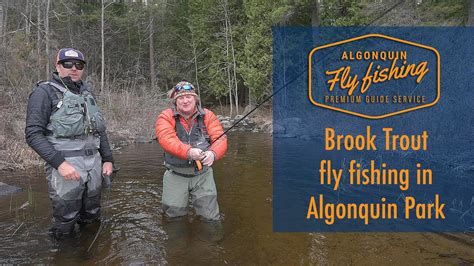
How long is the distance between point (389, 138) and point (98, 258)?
8.06 metres

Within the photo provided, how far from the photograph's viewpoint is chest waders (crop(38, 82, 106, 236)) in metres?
3.74

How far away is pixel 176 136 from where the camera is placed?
14.7ft

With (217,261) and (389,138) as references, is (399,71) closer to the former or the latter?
(389,138)

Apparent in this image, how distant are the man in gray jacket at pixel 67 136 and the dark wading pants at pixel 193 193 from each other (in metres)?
0.88

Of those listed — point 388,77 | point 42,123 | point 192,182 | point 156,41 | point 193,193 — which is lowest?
point 193,193

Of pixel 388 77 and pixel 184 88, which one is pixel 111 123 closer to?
pixel 388 77

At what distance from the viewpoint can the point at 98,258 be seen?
3670mm

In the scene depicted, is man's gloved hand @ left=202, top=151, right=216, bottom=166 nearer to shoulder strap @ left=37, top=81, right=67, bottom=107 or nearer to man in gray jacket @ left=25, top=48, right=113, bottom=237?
man in gray jacket @ left=25, top=48, right=113, bottom=237

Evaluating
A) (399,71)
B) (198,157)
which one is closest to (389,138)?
(399,71)

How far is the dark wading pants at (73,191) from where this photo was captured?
Answer: 3.76 metres

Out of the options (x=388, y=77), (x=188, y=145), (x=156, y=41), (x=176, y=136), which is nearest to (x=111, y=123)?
(x=388, y=77)

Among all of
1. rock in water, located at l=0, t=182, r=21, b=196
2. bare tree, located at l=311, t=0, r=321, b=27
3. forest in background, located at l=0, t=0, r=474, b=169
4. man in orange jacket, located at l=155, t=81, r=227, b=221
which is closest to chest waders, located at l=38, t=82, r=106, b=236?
man in orange jacket, located at l=155, t=81, r=227, b=221

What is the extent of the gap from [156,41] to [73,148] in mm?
26880

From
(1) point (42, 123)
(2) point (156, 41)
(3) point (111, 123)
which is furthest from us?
(2) point (156, 41)
